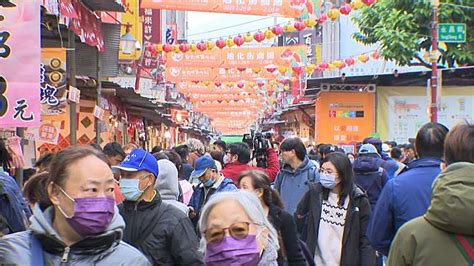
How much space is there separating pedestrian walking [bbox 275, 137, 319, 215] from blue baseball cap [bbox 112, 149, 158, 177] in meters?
3.78

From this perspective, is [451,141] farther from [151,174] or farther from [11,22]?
[11,22]

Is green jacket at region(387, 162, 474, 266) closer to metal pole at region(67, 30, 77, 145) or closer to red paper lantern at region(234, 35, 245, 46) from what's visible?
metal pole at region(67, 30, 77, 145)

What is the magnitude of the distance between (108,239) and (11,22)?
3.98m

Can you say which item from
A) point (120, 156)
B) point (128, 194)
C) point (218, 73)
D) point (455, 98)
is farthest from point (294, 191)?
point (218, 73)

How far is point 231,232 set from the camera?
3037 mm

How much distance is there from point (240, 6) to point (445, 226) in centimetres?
1527

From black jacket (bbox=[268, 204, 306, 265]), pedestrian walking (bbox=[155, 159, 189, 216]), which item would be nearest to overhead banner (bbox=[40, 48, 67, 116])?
pedestrian walking (bbox=[155, 159, 189, 216])

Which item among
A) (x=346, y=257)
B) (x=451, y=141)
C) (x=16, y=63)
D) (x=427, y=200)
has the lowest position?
(x=346, y=257)

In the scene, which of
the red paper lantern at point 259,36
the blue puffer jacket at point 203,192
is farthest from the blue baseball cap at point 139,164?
the red paper lantern at point 259,36

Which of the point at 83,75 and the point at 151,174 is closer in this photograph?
the point at 151,174

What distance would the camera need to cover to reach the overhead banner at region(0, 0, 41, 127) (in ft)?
20.2

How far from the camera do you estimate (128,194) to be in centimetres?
486

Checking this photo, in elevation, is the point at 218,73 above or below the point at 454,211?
above

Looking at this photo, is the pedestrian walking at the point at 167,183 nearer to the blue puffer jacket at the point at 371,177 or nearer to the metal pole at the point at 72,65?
the blue puffer jacket at the point at 371,177
